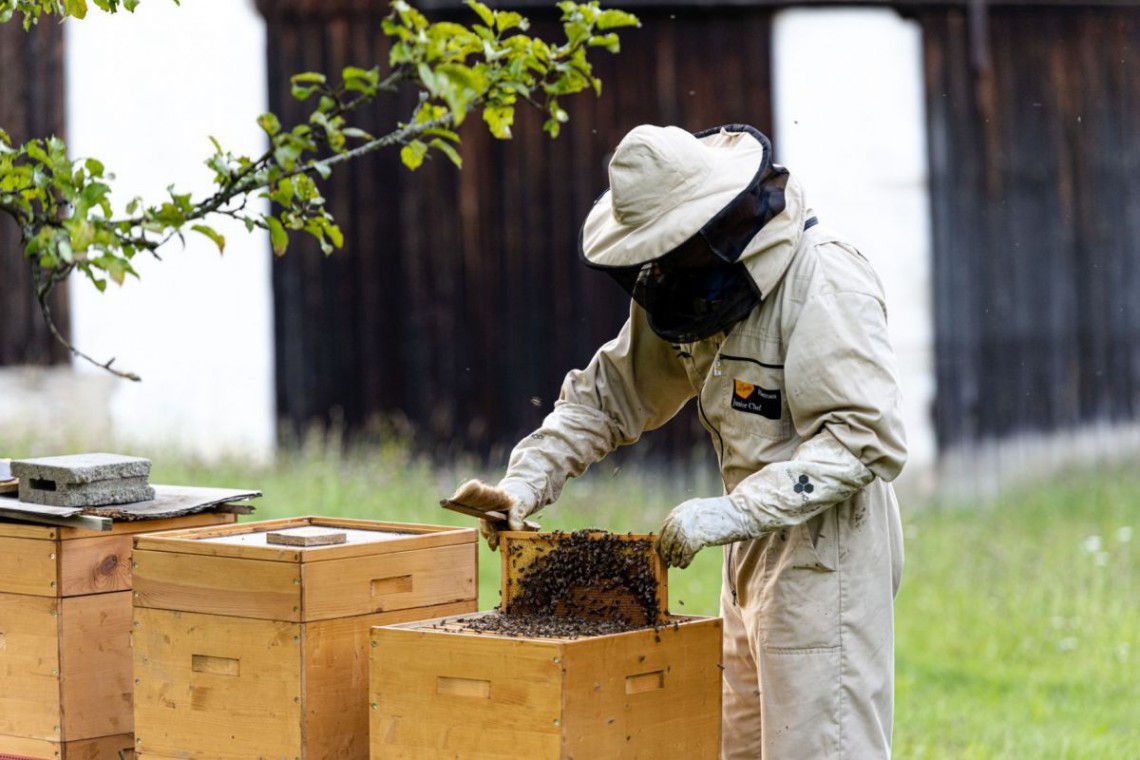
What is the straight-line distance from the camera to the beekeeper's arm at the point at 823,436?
9.12 feet

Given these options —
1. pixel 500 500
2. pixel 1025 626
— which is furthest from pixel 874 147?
pixel 500 500

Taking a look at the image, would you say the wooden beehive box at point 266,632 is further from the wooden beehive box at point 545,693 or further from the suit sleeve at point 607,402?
the suit sleeve at point 607,402

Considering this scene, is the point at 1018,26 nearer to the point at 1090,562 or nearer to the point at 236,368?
the point at 1090,562

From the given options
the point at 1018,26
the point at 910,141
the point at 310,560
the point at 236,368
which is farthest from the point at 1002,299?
the point at 310,560

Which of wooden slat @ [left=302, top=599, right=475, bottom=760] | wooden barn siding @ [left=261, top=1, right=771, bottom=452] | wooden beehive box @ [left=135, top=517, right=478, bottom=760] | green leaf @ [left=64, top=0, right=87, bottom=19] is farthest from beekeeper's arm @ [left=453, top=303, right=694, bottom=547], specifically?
wooden barn siding @ [left=261, top=1, right=771, bottom=452]

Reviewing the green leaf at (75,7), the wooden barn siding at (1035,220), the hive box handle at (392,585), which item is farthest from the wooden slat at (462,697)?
the wooden barn siding at (1035,220)

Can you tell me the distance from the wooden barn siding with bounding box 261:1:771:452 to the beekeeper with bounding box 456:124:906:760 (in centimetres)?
474

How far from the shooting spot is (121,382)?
7.93 metres

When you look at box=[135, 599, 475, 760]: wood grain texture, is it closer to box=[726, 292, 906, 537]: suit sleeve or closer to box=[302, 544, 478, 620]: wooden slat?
box=[302, 544, 478, 620]: wooden slat

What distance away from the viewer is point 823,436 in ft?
9.34

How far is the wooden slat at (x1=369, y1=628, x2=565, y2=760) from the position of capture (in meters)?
2.52

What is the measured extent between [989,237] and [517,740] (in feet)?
20.6

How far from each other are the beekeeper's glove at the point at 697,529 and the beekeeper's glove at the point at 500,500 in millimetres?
397

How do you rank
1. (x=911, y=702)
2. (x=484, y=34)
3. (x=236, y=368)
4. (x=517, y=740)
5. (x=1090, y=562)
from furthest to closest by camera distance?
(x=236, y=368)
(x=1090, y=562)
(x=911, y=702)
(x=484, y=34)
(x=517, y=740)
